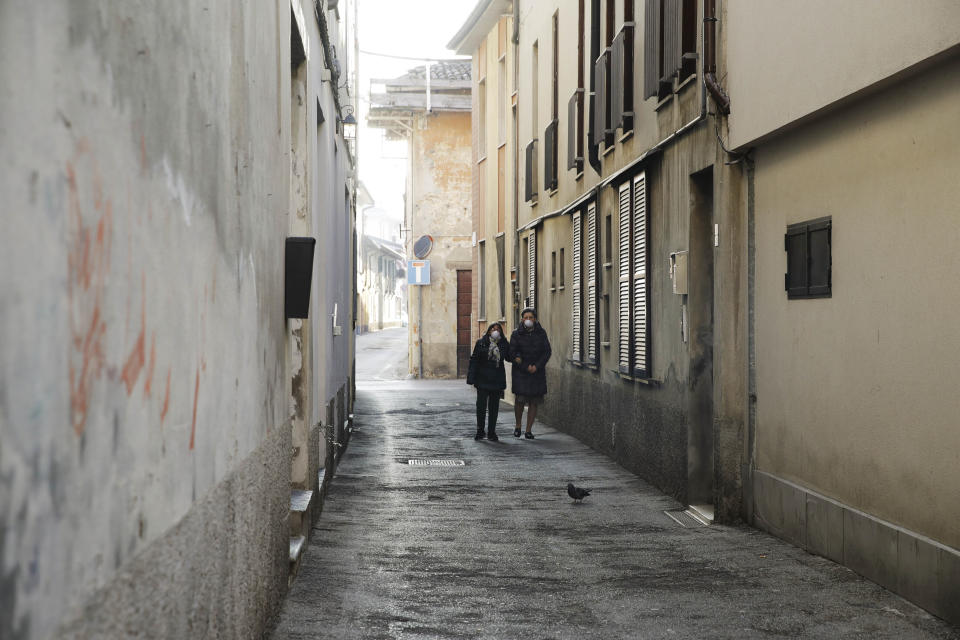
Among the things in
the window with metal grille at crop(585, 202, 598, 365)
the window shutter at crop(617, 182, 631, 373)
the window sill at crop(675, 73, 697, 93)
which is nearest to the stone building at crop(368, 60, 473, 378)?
the window with metal grille at crop(585, 202, 598, 365)

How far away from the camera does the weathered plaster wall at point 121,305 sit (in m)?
1.83

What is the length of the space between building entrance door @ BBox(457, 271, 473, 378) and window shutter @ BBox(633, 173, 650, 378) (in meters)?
20.6

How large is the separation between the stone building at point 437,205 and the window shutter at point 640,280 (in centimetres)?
2000

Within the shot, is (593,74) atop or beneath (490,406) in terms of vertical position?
atop

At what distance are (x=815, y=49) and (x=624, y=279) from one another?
5.78m

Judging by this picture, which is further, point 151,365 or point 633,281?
point 633,281

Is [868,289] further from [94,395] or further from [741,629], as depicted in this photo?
[94,395]

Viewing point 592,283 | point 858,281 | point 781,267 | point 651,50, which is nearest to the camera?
point 858,281

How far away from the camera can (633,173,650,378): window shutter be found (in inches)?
478

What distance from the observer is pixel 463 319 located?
33.3 meters

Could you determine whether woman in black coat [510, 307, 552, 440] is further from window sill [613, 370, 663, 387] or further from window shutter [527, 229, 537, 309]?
window shutter [527, 229, 537, 309]

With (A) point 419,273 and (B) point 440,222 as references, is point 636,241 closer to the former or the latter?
(A) point 419,273

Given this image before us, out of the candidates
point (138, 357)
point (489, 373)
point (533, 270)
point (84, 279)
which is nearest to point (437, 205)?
point (533, 270)

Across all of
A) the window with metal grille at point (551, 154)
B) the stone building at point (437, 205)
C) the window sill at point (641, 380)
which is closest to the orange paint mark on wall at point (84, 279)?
the window sill at point (641, 380)
